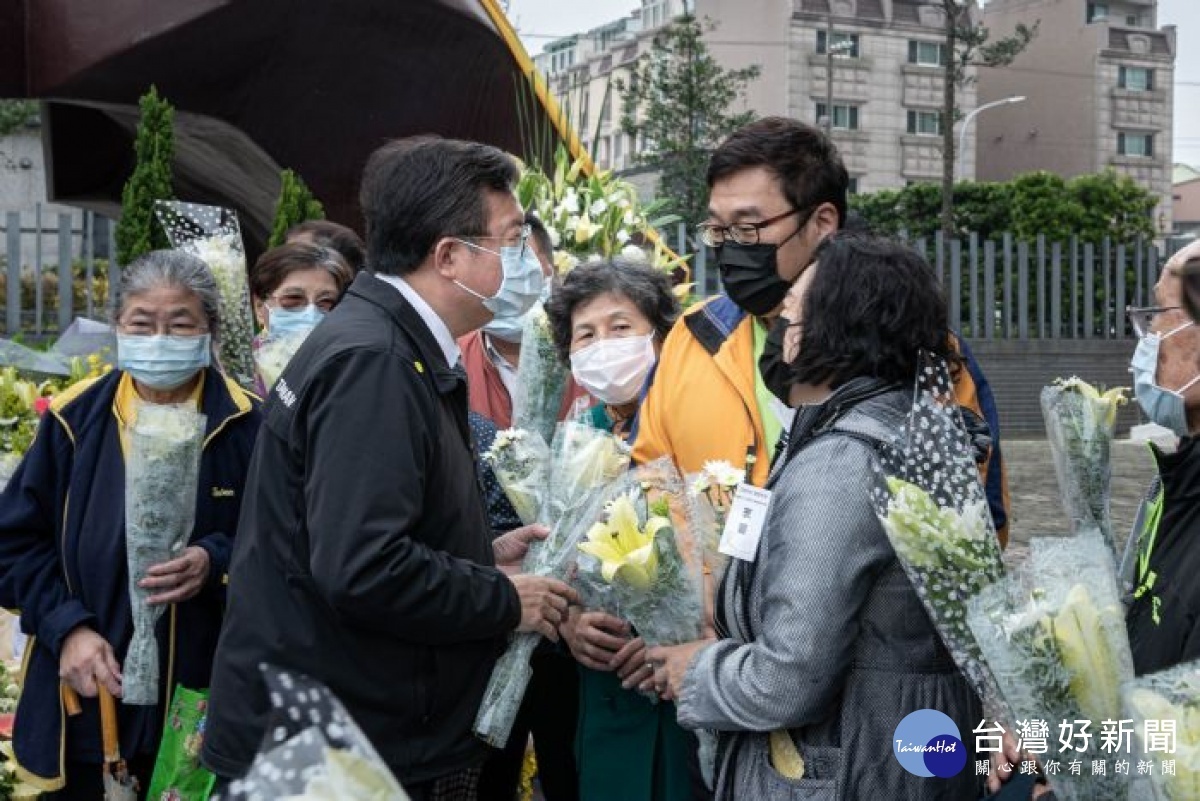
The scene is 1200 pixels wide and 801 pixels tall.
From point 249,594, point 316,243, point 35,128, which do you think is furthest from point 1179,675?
point 35,128

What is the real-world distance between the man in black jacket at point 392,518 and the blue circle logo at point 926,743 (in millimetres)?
733

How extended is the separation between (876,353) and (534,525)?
106cm

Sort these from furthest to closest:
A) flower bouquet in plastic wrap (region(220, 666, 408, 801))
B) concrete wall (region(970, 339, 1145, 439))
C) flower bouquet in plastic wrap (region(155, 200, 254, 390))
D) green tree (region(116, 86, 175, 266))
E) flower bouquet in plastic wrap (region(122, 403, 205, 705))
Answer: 1. concrete wall (region(970, 339, 1145, 439))
2. green tree (region(116, 86, 175, 266))
3. flower bouquet in plastic wrap (region(155, 200, 254, 390))
4. flower bouquet in plastic wrap (region(122, 403, 205, 705))
5. flower bouquet in plastic wrap (region(220, 666, 408, 801))

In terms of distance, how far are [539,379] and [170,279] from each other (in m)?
1.06

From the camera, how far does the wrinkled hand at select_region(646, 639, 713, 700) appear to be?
2711 mm

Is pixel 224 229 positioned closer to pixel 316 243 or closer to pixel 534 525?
Answer: pixel 316 243

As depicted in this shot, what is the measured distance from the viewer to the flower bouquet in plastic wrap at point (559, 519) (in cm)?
289

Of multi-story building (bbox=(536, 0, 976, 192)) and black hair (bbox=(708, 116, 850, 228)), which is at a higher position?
multi-story building (bbox=(536, 0, 976, 192))

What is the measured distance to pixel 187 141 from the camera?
1048 cm

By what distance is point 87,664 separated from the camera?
3.28 m

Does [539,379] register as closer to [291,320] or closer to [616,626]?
[291,320]

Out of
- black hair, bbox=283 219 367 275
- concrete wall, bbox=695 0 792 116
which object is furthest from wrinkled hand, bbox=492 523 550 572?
concrete wall, bbox=695 0 792 116

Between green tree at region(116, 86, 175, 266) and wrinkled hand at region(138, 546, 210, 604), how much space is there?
415 centimetres

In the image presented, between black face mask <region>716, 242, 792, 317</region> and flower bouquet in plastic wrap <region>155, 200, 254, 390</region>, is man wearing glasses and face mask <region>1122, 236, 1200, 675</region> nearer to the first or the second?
black face mask <region>716, 242, 792, 317</region>
